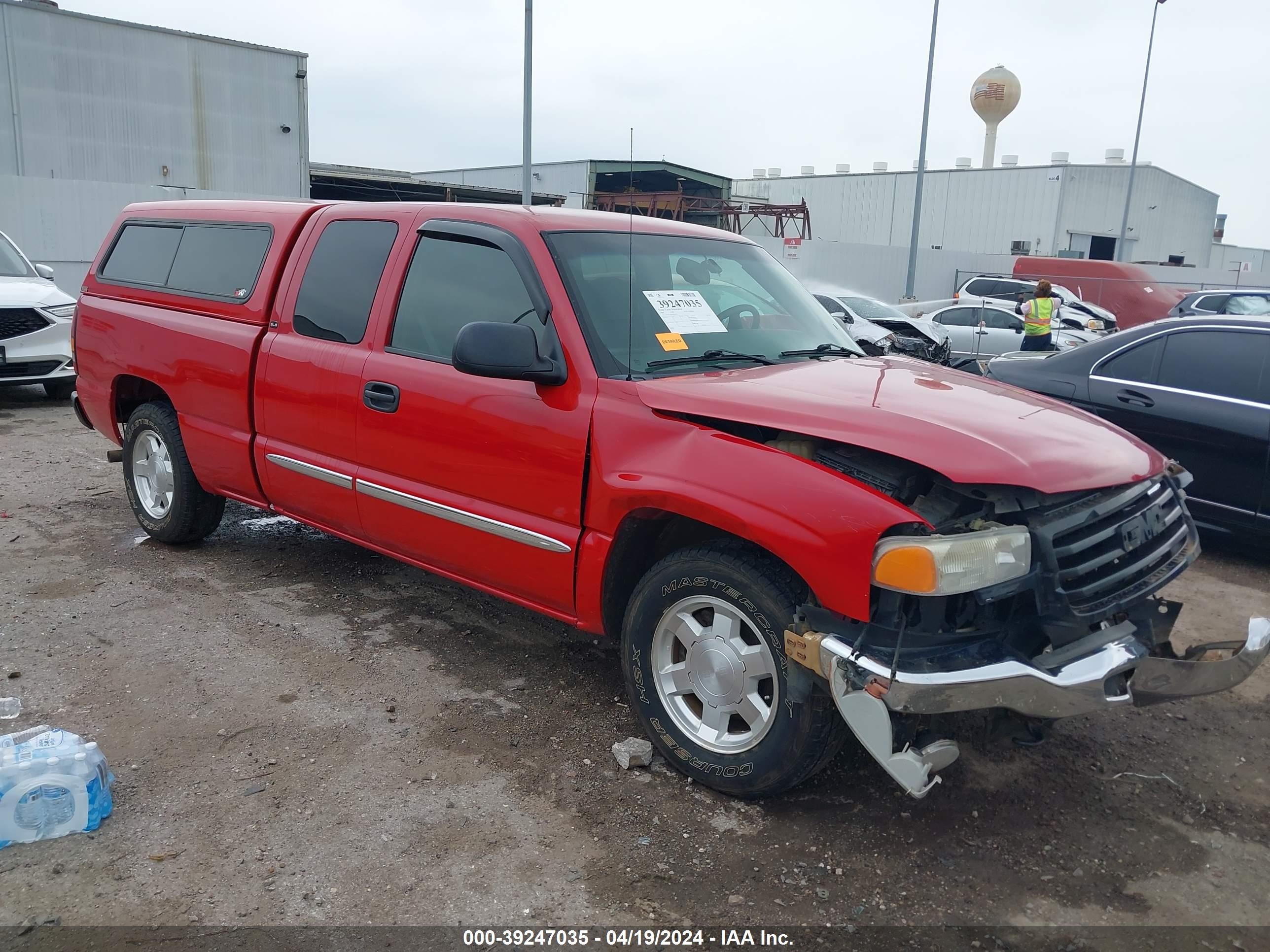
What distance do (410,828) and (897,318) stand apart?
1421cm

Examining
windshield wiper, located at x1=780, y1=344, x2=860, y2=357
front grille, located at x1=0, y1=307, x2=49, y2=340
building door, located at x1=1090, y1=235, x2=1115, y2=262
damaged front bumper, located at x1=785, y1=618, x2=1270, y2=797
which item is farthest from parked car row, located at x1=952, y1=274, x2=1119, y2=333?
damaged front bumper, located at x1=785, y1=618, x2=1270, y2=797

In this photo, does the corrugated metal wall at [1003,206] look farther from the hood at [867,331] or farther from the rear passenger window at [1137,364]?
the rear passenger window at [1137,364]

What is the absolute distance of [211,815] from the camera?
10.1 ft

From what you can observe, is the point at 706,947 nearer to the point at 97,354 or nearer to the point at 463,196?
the point at 97,354

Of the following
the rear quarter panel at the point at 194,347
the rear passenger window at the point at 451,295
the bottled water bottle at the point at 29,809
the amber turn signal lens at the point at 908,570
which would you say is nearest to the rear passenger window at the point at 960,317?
the rear quarter panel at the point at 194,347

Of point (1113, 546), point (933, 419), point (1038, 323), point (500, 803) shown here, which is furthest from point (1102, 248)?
point (500, 803)

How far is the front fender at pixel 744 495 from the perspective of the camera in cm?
275

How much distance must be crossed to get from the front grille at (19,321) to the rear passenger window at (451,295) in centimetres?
776

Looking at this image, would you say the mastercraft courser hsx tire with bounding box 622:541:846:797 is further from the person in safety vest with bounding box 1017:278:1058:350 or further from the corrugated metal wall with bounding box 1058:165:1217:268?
the corrugated metal wall with bounding box 1058:165:1217:268

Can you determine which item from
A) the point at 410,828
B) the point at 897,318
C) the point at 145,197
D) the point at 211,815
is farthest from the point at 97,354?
the point at 145,197

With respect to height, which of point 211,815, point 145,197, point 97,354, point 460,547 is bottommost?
point 211,815

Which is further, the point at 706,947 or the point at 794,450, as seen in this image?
the point at 794,450

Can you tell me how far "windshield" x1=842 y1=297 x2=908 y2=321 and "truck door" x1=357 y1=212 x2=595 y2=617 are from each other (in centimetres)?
1254

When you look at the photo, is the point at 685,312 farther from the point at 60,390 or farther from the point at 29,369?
the point at 60,390
